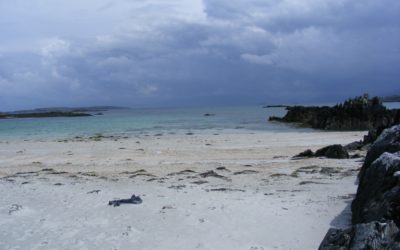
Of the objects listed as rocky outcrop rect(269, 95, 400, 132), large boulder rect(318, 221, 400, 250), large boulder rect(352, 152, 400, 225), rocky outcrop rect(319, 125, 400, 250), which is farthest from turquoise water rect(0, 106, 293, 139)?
large boulder rect(318, 221, 400, 250)

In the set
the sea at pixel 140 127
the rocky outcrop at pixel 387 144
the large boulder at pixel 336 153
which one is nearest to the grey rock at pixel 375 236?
the rocky outcrop at pixel 387 144

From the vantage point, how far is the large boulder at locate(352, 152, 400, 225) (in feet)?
16.6

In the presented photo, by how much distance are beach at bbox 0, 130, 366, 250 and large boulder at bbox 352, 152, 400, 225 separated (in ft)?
2.37

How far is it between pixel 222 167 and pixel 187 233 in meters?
7.04

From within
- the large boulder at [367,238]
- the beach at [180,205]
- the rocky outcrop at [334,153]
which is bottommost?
the beach at [180,205]

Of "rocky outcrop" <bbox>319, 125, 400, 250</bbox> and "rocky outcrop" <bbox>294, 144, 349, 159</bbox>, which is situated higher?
"rocky outcrop" <bbox>319, 125, 400, 250</bbox>

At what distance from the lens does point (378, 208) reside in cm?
540

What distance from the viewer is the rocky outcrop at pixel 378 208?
13.2 ft

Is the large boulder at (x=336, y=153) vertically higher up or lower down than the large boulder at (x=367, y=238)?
lower down

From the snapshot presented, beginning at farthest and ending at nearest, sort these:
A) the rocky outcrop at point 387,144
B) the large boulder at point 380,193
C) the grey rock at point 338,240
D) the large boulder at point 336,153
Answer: the large boulder at point 336,153
the rocky outcrop at point 387,144
the large boulder at point 380,193
the grey rock at point 338,240

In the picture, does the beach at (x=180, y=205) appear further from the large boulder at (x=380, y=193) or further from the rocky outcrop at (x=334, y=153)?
the large boulder at (x=380, y=193)

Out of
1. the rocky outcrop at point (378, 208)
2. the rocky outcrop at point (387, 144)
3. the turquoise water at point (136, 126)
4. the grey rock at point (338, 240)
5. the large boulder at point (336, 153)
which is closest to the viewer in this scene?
the rocky outcrop at point (378, 208)

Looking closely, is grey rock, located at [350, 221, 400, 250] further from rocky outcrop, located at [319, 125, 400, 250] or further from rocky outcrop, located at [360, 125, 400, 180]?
rocky outcrop, located at [360, 125, 400, 180]

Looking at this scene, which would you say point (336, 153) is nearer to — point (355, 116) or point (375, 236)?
point (375, 236)
